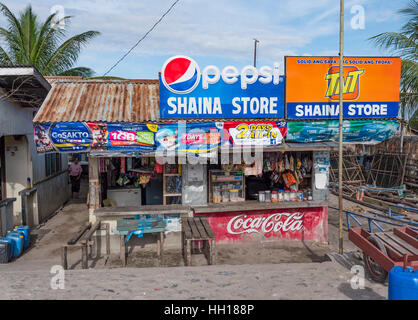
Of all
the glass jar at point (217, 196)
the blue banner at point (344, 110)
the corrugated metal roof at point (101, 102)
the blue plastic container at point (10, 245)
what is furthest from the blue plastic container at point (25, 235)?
the blue banner at point (344, 110)

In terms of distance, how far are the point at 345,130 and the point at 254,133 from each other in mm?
2683

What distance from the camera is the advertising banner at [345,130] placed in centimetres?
965

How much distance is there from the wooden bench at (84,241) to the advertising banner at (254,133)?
405 centimetres

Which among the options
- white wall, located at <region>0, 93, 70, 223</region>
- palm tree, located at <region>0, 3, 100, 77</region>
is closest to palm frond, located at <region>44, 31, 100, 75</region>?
palm tree, located at <region>0, 3, 100, 77</region>

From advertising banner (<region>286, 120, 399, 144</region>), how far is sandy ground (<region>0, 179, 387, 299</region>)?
333 centimetres

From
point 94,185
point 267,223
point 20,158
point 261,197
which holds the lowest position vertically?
point 267,223

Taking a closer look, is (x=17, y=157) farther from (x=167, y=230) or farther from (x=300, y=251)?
(x=300, y=251)

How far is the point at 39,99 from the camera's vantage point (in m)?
10.7

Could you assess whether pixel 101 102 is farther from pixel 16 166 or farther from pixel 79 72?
pixel 79 72

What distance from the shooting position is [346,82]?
31.9 feet

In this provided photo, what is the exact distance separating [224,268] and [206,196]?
3065 mm

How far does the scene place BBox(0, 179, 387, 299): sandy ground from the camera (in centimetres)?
562

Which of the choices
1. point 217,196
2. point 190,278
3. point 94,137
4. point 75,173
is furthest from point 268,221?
point 75,173

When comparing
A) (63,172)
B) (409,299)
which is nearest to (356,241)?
(409,299)
